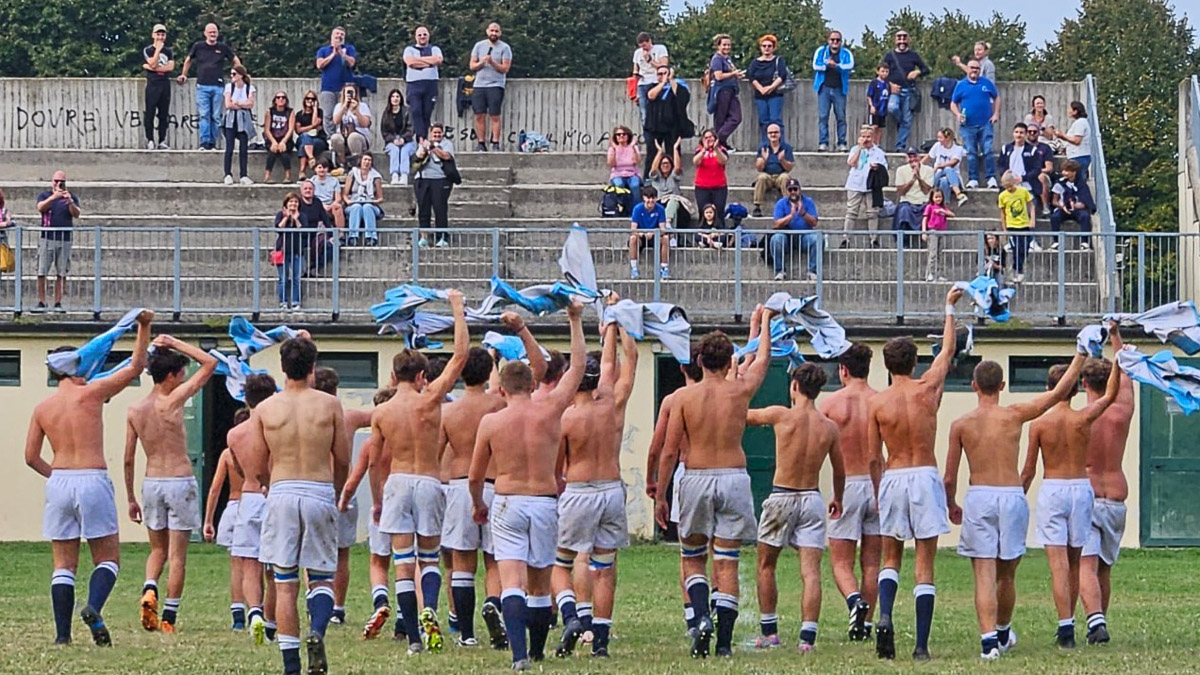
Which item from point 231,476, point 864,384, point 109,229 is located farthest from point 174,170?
point 864,384

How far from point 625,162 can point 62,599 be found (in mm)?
16315

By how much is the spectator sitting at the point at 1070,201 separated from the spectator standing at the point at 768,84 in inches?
182

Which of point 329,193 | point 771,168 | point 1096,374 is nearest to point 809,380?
point 1096,374

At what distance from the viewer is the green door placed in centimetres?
2789

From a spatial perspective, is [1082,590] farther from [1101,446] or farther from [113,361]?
[113,361]

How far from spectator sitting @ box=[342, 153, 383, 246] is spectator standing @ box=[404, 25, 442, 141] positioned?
2.23 metres

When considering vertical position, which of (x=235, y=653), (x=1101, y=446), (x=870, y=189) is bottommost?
(x=235, y=653)

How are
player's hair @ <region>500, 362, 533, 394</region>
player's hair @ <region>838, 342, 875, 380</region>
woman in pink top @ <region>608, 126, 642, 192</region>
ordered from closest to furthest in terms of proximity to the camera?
player's hair @ <region>500, 362, 533, 394</region> → player's hair @ <region>838, 342, 875, 380</region> → woman in pink top @ <region>608, 126, 642, 192</region>

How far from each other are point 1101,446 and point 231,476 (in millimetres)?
6346

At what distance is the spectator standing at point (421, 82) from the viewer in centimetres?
3400

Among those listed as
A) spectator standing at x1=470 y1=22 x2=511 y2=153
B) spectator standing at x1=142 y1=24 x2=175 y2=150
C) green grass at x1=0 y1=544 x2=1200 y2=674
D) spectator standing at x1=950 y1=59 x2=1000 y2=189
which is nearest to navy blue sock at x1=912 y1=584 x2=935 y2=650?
green grass at x1=0 y1=544 x2=1200 y2=674

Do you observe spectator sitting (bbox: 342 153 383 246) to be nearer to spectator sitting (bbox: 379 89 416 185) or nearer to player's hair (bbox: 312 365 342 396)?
spectator sitting (bbox: 379 89 416 185)

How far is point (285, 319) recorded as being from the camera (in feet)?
92.6

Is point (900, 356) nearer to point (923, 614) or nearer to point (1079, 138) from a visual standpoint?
point (923, 614)
